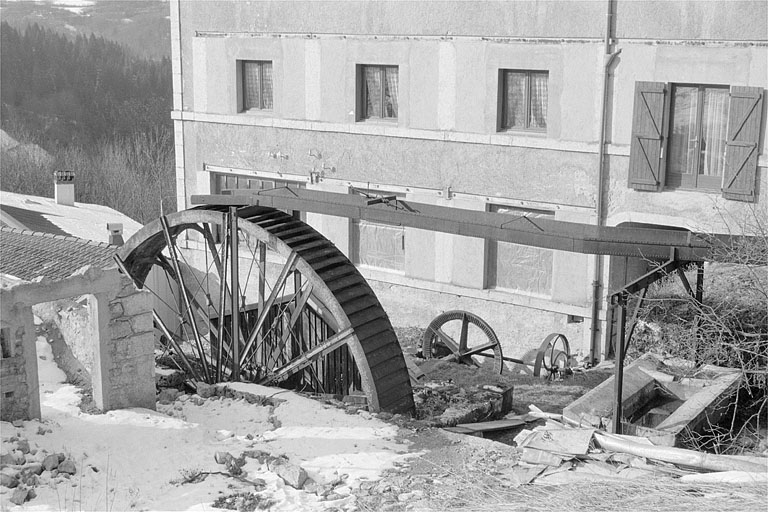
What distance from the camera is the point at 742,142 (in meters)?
15.1

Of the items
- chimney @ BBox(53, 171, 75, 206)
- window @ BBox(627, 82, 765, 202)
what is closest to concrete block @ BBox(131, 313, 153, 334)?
window @ BBox(627, 82, 765, 202)

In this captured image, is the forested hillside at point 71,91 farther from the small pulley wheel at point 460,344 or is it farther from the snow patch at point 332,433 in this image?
the snow patch at point 332,433

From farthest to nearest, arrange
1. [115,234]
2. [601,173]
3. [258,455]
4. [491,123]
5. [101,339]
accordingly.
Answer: [115,234] → [491,123] → [601,173] → [101,339] → [258,455]

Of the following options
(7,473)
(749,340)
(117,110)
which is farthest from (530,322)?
(117,110)

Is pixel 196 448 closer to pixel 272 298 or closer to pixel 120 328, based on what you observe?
pixel 120 328

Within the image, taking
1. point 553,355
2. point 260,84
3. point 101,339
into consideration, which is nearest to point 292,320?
point 101,339

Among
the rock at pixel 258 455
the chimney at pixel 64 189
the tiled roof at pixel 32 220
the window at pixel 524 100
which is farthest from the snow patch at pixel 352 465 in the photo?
the chimney at pixel 64 189

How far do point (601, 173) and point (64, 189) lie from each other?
744 inches

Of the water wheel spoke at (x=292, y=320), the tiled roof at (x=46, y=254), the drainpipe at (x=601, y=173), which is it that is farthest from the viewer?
the tiled roof at (x=46, y=254)

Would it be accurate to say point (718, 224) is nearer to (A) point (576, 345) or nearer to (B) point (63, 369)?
(A) point (576, 345)

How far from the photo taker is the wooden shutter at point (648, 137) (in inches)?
615

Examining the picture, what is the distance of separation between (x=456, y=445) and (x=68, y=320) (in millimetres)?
5182

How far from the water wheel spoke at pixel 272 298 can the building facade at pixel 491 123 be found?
5.74m

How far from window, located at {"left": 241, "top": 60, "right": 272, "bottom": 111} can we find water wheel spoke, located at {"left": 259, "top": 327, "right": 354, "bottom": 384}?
26.7 ft
